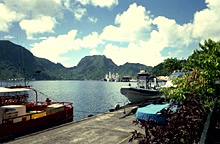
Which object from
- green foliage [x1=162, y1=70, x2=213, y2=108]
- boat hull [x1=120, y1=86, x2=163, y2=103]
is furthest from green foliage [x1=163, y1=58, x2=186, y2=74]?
boat hull [x1=120, y1=86, x2=163, y2=103]

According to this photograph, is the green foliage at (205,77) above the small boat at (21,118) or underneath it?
above

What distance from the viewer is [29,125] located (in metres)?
14.1

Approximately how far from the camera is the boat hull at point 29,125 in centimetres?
1227

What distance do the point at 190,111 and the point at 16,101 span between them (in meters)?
18.8

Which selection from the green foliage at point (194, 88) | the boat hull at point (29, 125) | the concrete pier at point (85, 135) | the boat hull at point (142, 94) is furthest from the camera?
the boat hull at point (142, 94)

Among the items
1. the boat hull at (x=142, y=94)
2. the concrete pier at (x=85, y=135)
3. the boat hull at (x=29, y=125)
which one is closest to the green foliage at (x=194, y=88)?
the concrete pier at (x=85, y=135)

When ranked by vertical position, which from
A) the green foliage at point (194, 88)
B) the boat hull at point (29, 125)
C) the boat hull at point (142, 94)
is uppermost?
the green foliage at point (194, 88)

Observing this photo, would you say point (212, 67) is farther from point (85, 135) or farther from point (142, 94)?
point (142, 94)

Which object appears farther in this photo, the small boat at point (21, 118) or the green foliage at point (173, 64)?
the small boat at point (21, 118)

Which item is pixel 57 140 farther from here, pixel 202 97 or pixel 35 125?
pixel 202 97

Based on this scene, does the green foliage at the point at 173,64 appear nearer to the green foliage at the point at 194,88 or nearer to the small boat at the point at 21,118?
the green foliage at the point at 194,88

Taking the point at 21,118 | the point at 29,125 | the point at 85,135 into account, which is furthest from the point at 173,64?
the point at 21,118

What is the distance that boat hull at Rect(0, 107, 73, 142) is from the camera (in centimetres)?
1227

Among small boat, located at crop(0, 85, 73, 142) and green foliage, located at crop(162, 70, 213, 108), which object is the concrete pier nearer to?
small boat, located at crop(0, 85, 73, 142)
